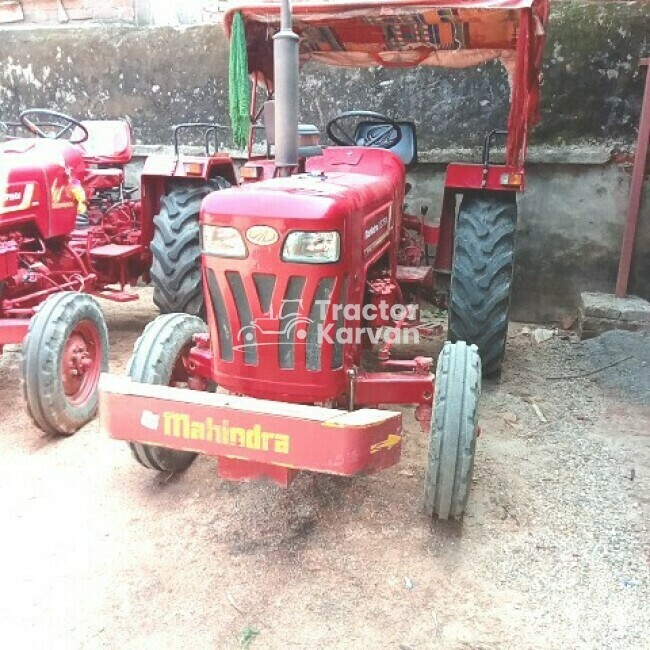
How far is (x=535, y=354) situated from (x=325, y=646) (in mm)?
3171

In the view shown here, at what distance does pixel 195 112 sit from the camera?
20.6ft

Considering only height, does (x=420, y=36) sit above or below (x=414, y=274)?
above

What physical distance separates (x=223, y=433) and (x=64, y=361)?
1.55 meters

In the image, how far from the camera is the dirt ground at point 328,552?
2.12 m

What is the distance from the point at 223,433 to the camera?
7.18ft

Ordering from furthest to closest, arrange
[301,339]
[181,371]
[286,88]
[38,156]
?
[38,156] < [181,371] < [286,88] < [301,339]

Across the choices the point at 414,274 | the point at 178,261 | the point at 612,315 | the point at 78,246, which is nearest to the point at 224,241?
the point at 414,274

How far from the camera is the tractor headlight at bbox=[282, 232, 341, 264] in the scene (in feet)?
7.59

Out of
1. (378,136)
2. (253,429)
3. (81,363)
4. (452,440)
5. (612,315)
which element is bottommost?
(612,315)

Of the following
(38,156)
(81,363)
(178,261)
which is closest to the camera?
(81,363)

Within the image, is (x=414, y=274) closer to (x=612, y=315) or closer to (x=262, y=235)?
(x=262, y=235)

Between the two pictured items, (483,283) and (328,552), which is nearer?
(328,552)

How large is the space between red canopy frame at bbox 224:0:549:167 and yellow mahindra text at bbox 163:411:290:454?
2.16m

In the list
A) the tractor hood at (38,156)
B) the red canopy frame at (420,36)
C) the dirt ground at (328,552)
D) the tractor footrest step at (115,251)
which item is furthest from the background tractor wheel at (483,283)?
the tractor hood at (38,156)
